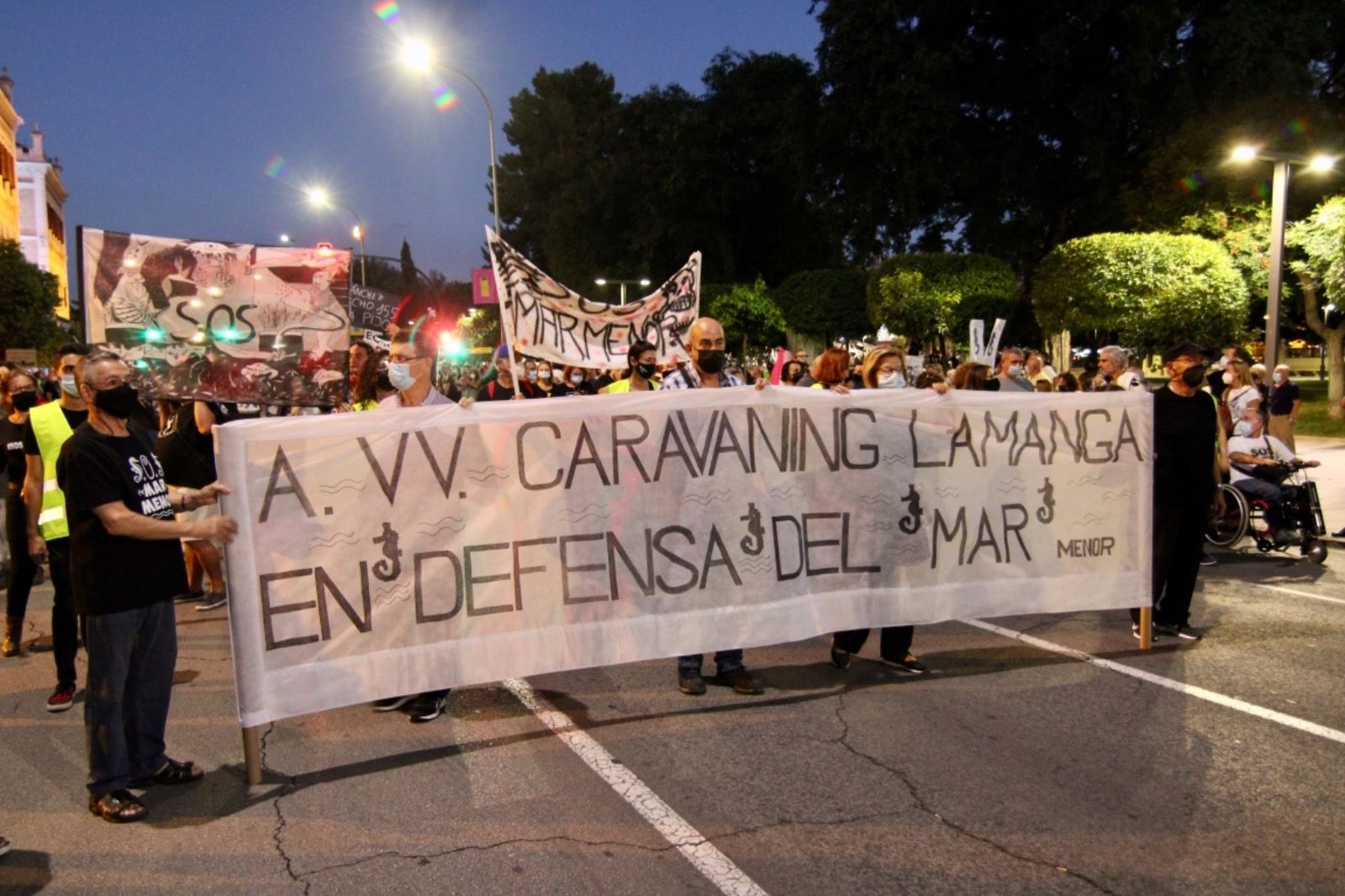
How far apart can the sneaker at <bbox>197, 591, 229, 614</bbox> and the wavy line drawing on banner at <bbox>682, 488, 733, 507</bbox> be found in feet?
14.0

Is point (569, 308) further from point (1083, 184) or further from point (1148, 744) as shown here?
point (1083, 184)

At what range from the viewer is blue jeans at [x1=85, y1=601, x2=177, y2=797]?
376cm

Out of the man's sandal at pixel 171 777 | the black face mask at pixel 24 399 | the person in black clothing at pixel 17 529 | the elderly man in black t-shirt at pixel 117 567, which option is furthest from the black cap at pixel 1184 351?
the black face mask at pixel 24 399

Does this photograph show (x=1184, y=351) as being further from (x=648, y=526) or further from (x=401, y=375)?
(x=401, y=375)

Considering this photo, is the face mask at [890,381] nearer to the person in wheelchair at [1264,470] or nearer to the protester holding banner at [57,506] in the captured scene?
the person in wheelchair at [1264,470]

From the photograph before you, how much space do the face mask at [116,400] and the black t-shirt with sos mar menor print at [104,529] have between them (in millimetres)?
95

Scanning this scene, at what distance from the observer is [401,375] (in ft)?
16.1

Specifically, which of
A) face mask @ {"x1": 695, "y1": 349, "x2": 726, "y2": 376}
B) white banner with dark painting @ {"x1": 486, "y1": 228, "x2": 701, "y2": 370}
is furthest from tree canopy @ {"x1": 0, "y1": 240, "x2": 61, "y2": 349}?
face mask @ {"x1": 695, "y1": 349, "x2": 726, "y2": 376}

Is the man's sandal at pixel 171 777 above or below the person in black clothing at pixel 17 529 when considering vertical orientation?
below

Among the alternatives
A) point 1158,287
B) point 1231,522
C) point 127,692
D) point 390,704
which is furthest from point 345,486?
point 1158,287

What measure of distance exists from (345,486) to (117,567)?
36.0 inches

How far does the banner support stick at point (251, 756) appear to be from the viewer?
404 centimetres

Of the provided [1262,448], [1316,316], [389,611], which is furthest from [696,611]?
[1316,316]

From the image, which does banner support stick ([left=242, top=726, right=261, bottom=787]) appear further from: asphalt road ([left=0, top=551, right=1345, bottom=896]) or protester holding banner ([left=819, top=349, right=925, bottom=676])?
protester holding banner ([left=819, top=349, right=925, bottom=676])
